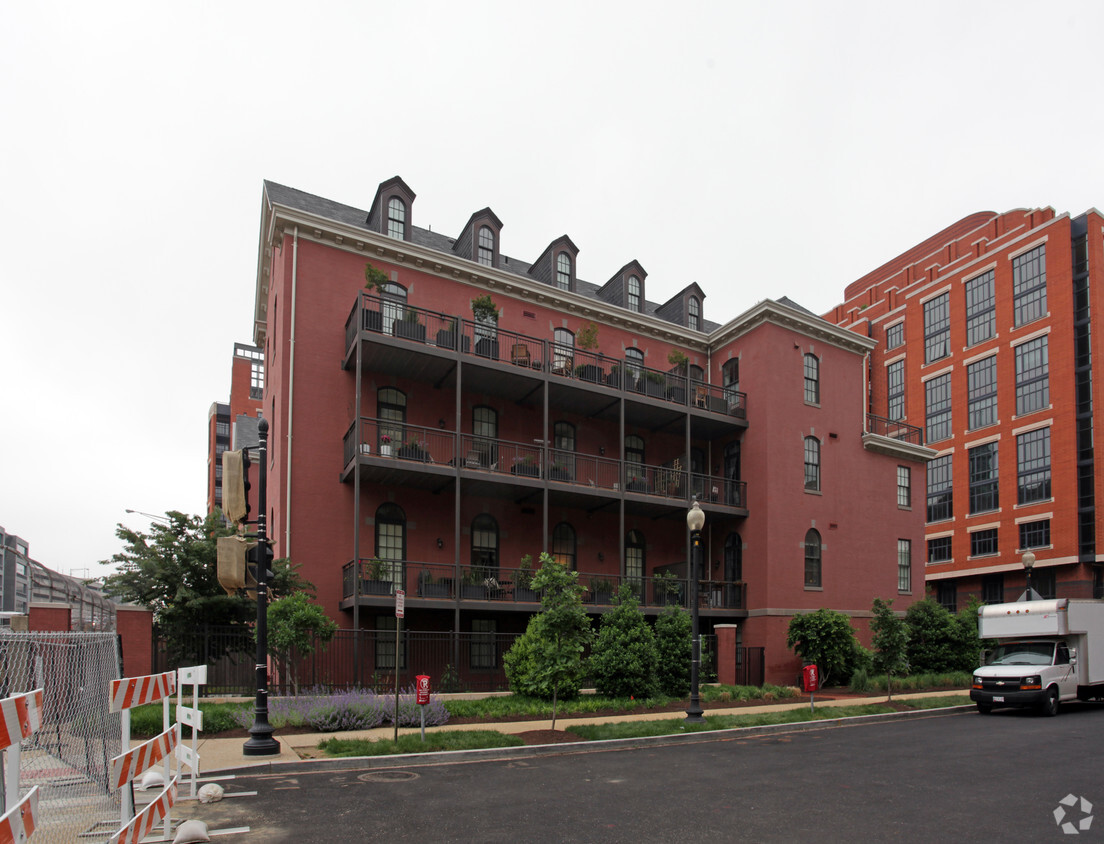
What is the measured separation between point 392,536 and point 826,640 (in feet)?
46.2

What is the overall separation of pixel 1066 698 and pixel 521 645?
44.9ft

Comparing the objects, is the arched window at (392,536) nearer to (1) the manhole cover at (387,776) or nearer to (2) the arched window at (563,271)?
(2) the arched window at (563,271)

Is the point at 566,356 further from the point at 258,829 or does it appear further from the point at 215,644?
the point at 258,829

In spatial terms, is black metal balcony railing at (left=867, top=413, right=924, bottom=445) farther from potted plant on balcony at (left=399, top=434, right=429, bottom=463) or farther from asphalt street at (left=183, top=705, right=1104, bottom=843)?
asphalt street at (left=183, top=705, right=1104, bottom=843)

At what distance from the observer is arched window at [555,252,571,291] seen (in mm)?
30281

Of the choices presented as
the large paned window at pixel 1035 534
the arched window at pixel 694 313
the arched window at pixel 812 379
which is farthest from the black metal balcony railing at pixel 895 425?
the large paned window at pixel 1035 534

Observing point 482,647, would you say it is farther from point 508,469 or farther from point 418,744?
point 418,744

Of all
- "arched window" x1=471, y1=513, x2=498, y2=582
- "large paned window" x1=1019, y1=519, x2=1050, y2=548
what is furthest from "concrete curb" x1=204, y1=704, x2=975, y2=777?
"large paned window" x1=1019, y1=519, x2=1050, y2=548

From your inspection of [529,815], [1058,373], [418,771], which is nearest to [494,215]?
[418,771]

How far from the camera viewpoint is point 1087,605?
68.0 feet

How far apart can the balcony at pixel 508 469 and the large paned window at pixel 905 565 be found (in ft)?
28.4

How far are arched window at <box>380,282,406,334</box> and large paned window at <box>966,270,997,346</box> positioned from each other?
45.2 metres

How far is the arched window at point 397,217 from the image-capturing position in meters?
26.9

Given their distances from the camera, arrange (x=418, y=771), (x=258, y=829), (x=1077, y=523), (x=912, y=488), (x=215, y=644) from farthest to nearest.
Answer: (x=1077, y=523)
(x=912, y=488)
(x=215, y=644)
(x=418, y=771)
(x=258, y=829)
